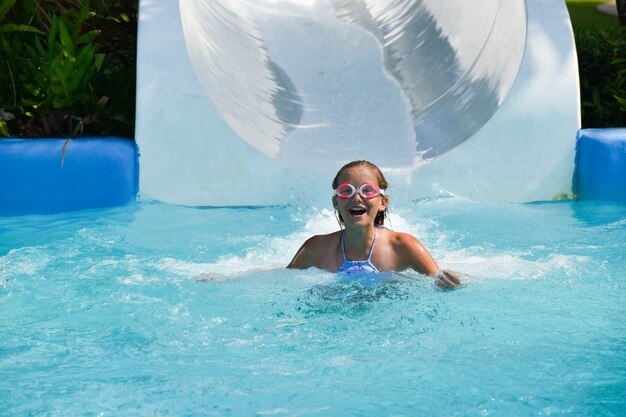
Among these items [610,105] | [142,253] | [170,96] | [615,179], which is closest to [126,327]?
[142,253]

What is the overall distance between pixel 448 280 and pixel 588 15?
9.13 metres

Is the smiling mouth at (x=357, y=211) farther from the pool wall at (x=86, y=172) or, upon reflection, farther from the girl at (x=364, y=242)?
the pool wall at (x=86, y=172)

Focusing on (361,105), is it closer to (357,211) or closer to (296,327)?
(357,211)

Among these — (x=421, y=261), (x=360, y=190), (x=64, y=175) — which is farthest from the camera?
(x=64, y=175)

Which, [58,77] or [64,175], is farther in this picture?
[58,77]

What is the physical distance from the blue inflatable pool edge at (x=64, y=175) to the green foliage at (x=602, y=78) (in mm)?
3351

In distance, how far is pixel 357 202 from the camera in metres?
3.94

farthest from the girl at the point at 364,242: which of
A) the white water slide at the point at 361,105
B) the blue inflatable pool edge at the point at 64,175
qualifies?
the blue inflatable pool edge at the point at 64,175

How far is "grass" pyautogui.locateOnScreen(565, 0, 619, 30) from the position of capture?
11.5 metres

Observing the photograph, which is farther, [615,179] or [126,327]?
[615,179]

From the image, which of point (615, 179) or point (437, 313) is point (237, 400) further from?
point (615, 179)

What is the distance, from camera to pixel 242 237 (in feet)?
17.8

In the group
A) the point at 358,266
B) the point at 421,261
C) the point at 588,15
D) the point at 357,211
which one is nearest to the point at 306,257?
the point at 358,266

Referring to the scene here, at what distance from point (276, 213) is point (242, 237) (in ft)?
2.17
